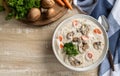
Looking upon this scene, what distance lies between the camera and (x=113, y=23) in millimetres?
1324

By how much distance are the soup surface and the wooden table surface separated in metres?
0.06

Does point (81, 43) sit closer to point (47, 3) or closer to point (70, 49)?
point (70, 49)

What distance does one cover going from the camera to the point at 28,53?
4.24 ft

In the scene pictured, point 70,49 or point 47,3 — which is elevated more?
point 47,3

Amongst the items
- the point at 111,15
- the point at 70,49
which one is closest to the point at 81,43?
the point at 70,49

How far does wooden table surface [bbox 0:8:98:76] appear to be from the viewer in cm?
129

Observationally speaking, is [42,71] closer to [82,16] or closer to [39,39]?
[39,39]

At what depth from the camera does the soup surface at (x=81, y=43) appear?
1241 mm

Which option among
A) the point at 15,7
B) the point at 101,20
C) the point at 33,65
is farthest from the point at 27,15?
the point at 101,20

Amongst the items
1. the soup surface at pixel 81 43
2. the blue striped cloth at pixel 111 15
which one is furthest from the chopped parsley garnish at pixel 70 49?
the blue striped cloth at pixel 111 15

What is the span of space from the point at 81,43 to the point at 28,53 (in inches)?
8.6

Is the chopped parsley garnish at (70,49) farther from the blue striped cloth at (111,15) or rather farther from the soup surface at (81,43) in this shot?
the blue striped cloth at (111,15)

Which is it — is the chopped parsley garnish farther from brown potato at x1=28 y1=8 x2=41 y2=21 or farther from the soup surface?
brown potato at x1=28 y1=8 x2=41 y2=21

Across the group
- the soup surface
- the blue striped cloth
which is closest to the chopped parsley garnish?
the soup surface
